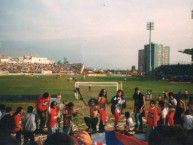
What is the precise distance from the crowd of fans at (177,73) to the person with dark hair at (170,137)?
76.1 meters

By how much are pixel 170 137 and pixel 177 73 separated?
295ft

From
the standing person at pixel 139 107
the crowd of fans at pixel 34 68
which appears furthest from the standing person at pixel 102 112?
the crowd of fans at pixel 34 68

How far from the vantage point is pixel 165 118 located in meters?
13.9

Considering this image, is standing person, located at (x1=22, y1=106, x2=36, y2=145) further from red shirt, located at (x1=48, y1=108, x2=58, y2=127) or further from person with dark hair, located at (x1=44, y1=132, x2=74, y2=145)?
person with dark hair, located at (x1=44, y1=132, x2=74, y2=145)

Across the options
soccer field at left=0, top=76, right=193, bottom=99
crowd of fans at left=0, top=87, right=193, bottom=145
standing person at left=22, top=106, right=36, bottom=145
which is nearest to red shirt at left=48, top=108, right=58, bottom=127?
crowd of fans at left=0, top=87, right=193, bottom=145

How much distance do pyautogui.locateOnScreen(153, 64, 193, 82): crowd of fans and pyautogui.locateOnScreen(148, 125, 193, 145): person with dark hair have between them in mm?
76129

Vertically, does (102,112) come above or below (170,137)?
below

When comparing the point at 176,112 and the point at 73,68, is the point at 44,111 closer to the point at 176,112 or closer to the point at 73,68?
the point at 176,112

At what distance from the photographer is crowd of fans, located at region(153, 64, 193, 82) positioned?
261 feet

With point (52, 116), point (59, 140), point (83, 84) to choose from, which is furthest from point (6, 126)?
point (83, 84)

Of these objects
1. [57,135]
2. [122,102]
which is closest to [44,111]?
[122,102]

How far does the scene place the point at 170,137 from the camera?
9.22 ft

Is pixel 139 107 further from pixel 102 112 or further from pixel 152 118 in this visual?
pixel 152 118

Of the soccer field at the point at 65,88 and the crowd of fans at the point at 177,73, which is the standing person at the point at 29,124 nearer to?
the soccer field at the point at 65,88
